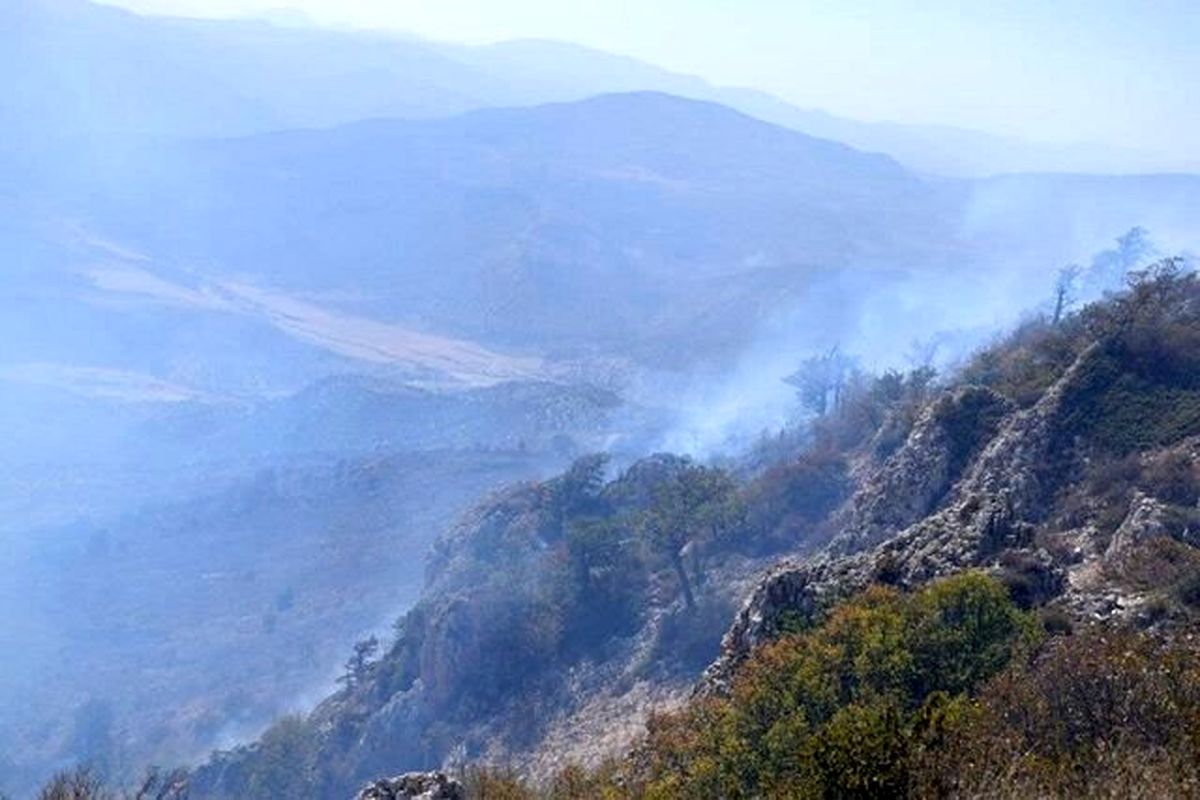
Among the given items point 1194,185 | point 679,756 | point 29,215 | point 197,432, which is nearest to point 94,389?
point 197,432

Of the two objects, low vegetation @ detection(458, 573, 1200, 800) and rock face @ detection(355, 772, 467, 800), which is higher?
low vegetation @ detection(458, 573, 1200, 800)

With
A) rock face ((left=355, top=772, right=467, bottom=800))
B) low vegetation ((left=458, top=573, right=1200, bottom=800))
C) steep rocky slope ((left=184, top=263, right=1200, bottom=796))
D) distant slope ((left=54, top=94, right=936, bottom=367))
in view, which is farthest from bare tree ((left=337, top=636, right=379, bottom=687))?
distant slope ((left=54, top=94, right=936, bottom=367))

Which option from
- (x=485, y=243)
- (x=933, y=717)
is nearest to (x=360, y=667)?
(x=933, y=717)

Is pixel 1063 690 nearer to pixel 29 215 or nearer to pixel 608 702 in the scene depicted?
pixel 608 702

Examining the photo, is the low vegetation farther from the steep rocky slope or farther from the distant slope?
the distant slope

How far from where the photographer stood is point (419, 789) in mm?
15734

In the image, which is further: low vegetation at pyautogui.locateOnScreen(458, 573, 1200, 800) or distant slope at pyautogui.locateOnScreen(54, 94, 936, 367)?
distant slope at pyautogui.locateOnScreen(54, 94, 936, 367)

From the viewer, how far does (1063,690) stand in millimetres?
11750

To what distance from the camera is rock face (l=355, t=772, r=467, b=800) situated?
607 inches

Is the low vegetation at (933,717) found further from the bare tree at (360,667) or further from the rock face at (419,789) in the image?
the bare tree at (360,667)

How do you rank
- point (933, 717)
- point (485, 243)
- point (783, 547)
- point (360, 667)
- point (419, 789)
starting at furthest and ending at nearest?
point (485, 243) → point (360, 667) → point (783, 547) → point (419, 789) → point (933, 717)

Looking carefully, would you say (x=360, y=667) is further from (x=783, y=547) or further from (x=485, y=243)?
(x=485, y=243)

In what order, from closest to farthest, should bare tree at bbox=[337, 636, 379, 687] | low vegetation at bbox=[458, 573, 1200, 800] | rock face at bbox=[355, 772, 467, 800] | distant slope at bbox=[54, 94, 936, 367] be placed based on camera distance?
low vegetation at bbox=[458, 573, 1200, 800]
rock face at bbox=[355, 772, 467, 800]
bare tree at bbox=[337, 636, 379, 687]
distant slope at bbox=[54, 94, 936, 367]

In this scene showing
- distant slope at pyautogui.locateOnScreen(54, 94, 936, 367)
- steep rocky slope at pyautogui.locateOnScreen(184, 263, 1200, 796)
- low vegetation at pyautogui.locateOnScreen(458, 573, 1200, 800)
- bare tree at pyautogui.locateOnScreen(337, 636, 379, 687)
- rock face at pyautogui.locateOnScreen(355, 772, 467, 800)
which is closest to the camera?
low vegetation at pyautogui.locateOnScreen(458, 573, 1200, 800)
